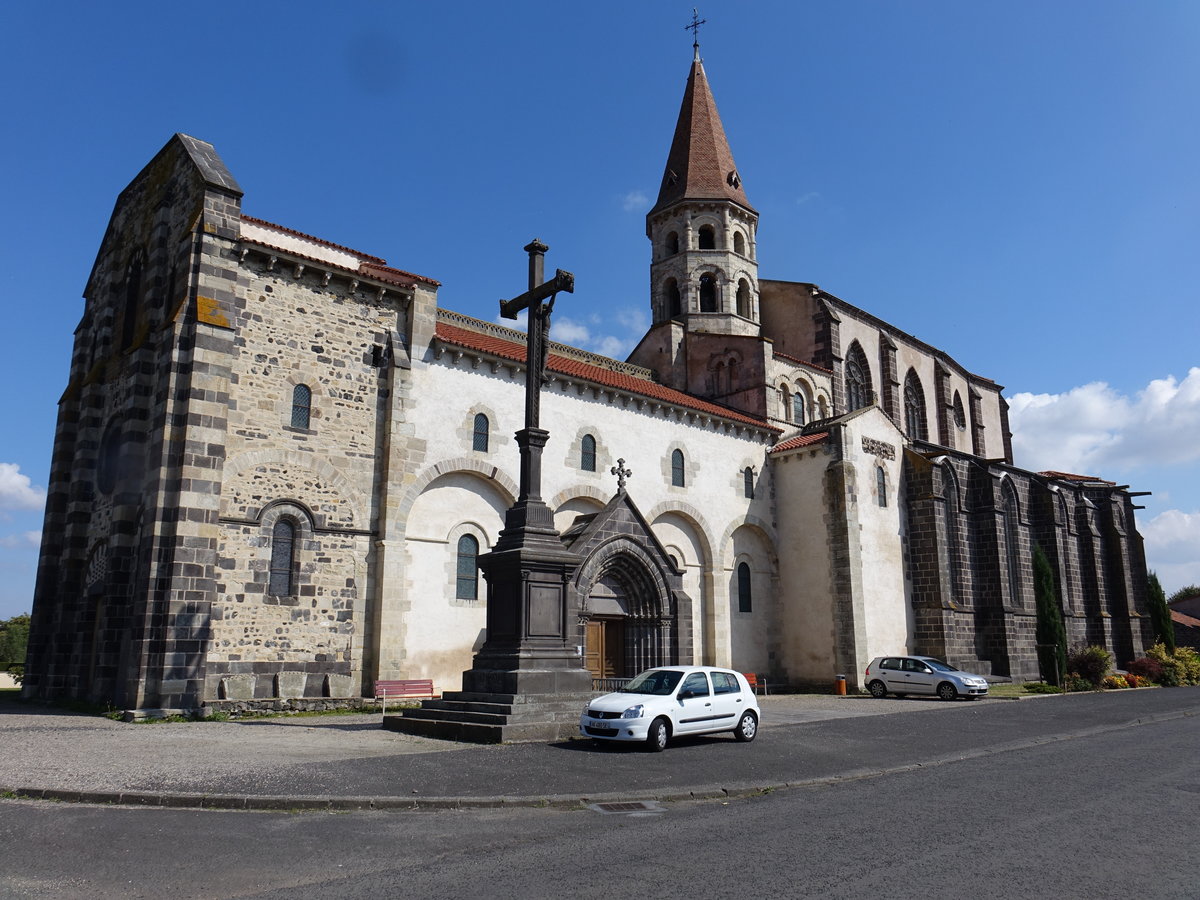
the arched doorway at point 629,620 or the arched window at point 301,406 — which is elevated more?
the arched window at point 301,406

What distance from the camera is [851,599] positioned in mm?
27656

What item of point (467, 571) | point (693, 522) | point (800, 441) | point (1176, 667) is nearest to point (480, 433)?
point (467, 571)

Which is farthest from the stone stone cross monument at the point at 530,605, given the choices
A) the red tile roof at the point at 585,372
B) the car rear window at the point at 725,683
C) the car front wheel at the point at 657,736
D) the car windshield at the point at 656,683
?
the red tile roof at the point at 585,372

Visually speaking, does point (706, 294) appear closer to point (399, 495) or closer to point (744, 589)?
point (744, 589)

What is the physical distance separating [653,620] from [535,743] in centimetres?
1003

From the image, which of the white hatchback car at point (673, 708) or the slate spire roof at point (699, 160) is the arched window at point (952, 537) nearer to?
the slate spire roof at point (699, 160)

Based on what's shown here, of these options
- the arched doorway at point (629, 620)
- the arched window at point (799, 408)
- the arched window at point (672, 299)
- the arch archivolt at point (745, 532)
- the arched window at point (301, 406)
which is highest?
the arched window at point (672, 299)

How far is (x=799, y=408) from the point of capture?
110ft

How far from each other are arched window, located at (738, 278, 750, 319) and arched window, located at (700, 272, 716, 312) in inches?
51.3

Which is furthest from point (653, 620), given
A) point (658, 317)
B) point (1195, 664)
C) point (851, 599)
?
point (1195, 664)

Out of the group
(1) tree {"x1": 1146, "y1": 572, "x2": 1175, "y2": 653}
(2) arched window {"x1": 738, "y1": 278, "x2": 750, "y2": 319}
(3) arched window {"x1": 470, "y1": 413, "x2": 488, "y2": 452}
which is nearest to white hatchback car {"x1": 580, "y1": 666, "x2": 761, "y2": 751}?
(3) arched window {"x1": 470, "y1": 413, "x2": 488, "y2": 452}

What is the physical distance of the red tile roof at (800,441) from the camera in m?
29.4

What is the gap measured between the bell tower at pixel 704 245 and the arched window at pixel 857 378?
467cm

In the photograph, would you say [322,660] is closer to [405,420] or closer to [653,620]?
[405,420]
